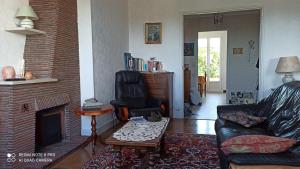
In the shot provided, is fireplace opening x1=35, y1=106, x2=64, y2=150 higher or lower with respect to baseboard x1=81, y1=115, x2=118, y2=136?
higher

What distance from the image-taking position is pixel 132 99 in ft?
15.0

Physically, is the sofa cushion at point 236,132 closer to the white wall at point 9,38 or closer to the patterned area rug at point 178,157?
the patterned area rug at point 178,157

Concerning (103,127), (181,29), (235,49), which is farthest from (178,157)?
(235,49)

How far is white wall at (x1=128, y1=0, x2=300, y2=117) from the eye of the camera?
186 inches

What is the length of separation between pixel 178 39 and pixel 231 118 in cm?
282

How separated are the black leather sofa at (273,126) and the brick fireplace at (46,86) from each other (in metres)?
2.15

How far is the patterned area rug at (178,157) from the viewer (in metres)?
2.80

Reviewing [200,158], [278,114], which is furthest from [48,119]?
[278,114]

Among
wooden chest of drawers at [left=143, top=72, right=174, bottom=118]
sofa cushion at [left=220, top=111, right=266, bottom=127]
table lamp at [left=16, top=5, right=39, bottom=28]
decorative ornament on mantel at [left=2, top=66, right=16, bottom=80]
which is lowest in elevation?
sofa cushion at [left=220, top=111, right=266, bottom=127]

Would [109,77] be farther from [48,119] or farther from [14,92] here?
[14,92]

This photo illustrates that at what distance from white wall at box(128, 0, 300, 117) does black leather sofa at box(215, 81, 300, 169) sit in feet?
6.58

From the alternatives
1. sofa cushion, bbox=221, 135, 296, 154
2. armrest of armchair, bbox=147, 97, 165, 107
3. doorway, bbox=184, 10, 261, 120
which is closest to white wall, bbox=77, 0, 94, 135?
armrest of armchair, bbox=147, 97, 165, 107

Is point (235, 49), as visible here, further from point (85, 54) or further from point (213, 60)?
point (85, 54)

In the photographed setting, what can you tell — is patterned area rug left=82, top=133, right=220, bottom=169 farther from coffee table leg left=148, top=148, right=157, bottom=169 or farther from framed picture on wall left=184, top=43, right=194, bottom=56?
framed picture on wall left=184, top=43, right=194, bottom=56
